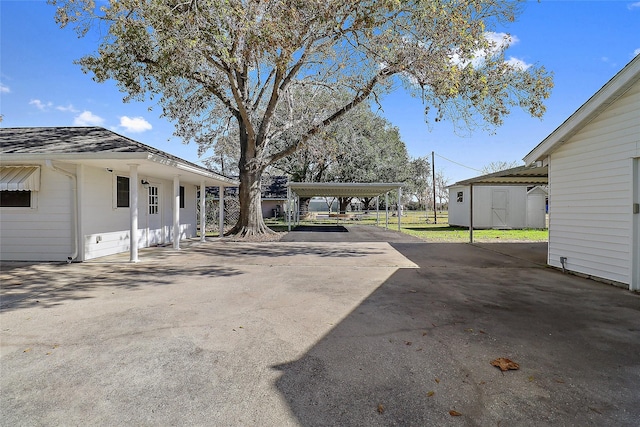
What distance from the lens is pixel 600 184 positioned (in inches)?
242

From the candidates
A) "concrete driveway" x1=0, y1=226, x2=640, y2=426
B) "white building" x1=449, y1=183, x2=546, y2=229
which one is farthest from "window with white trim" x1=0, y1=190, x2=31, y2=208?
"white building" x1=449, y1=183, x2=546, y2=229

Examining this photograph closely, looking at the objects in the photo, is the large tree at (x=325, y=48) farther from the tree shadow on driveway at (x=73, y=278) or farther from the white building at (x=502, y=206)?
the white building at (x=502, y=206)

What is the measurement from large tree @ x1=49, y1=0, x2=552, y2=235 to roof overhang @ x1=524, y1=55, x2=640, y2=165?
8.35 feet

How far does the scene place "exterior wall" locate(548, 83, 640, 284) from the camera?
18.2 ft

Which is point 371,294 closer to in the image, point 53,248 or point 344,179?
point 53,248

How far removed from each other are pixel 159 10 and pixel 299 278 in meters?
6.89

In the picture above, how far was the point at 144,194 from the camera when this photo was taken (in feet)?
34.9

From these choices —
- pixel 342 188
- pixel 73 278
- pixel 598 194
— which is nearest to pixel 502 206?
pixel 342 188

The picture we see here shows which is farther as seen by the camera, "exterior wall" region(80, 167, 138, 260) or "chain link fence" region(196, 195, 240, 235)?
"chain link fence" region(196, 195, 240, 235)

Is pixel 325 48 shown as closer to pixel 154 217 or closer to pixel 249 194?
pixel 249 194

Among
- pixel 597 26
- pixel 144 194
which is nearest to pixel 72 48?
pixel 144 194

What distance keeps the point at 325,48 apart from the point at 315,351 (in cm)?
1024

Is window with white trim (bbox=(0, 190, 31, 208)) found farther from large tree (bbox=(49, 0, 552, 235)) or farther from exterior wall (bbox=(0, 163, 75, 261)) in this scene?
large tree (bbox=(49, 0, 552, 235))

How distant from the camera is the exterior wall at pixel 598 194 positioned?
5.56 m
